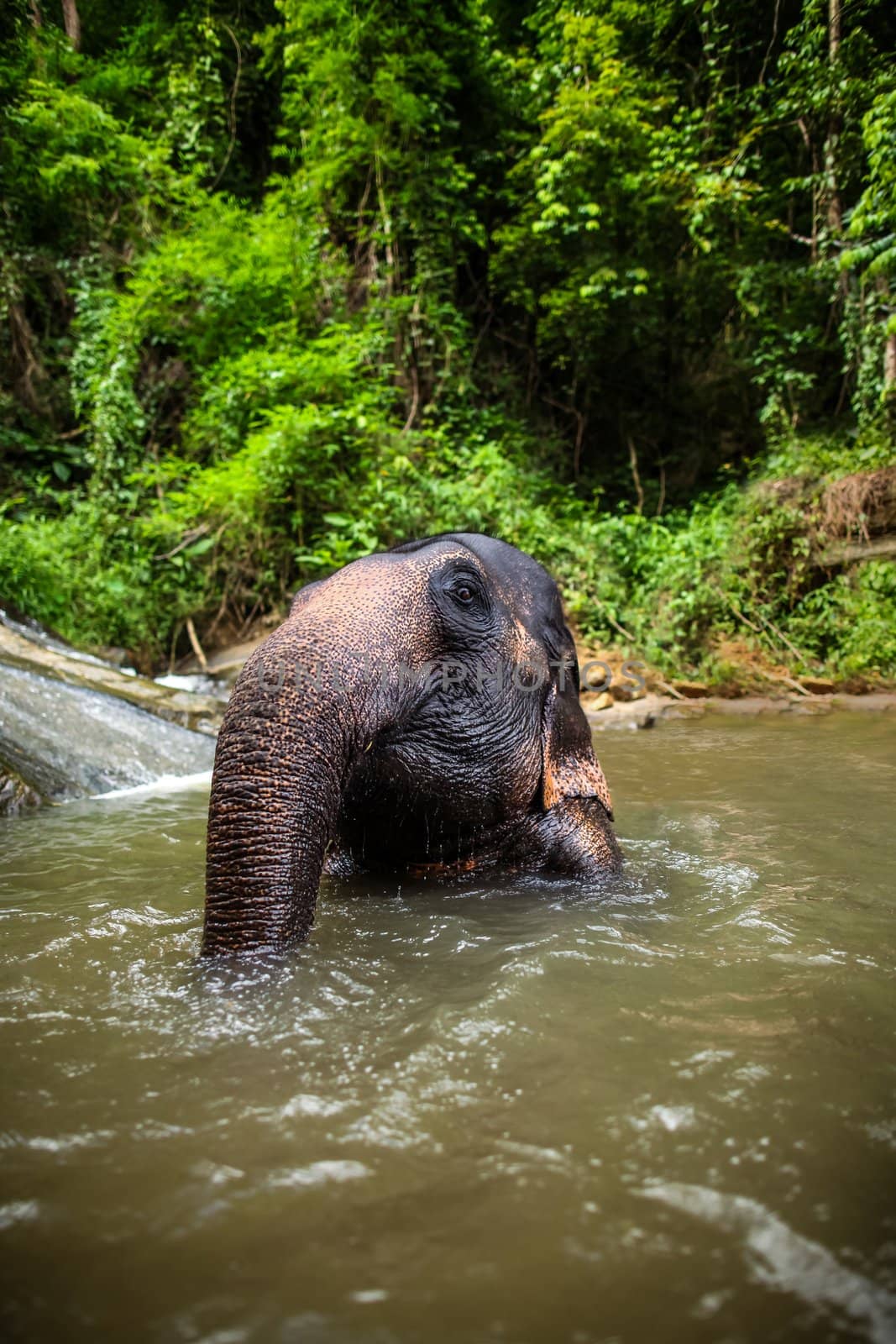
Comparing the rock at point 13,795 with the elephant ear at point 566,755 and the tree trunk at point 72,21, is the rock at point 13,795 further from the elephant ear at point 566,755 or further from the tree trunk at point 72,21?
the tree trunk at point 72,21

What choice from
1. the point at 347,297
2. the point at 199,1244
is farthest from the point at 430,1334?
the point at 347,297

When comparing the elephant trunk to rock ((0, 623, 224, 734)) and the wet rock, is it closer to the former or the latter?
the wet rock

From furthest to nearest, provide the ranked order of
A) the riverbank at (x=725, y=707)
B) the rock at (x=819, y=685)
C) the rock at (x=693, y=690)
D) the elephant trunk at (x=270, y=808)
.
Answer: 1. the rock at (x=693, y=690)
2. the rock at (x=819, y=685)
3. the riverbank at (x=725, y=707)
4. the elephant trunk at (x=270, y=808)

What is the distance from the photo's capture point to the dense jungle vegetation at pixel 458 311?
35.1 feet

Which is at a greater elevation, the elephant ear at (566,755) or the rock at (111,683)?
the elephant ear at (566,755)

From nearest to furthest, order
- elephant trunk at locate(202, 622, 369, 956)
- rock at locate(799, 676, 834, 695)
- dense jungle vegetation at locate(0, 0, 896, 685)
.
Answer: elephant trunk at locate(202, 622, 369, 956)
rock at locate(799, 676, 834, 695)
dense jungle vegetation at locate(0, 0, 896, 685)

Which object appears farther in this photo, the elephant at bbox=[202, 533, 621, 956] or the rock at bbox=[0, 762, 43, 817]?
the rock at bbox=[0, 762, 43, 817]

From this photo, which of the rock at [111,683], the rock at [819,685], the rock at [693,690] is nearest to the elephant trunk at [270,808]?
the rock at [111,683]

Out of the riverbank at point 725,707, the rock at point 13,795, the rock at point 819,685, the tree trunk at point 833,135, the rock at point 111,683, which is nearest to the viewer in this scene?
the rock at point 13,795

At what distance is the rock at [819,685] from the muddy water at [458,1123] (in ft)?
22.5

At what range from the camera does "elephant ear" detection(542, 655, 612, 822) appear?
291 cm

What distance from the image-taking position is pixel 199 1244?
1.11 m

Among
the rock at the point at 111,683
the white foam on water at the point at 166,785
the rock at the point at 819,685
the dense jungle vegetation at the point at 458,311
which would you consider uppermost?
the dense jungle vegetation at the point at 458,311

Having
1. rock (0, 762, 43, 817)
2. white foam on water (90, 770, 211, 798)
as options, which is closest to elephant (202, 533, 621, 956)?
rock (0, 762, 43, 817)
